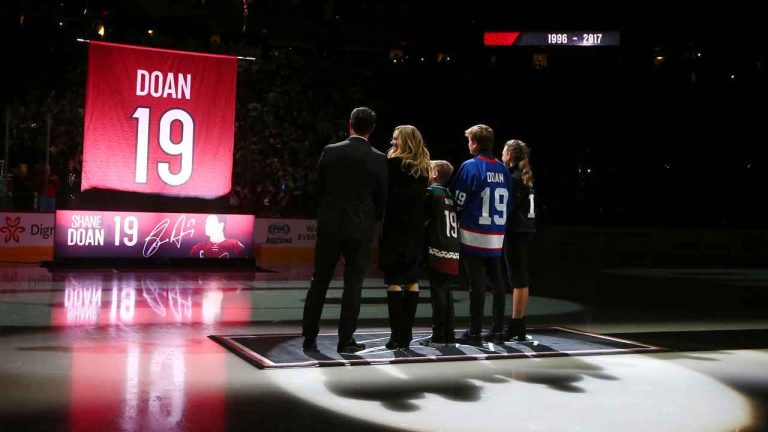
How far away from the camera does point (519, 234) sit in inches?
304

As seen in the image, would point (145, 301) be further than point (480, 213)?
Yes

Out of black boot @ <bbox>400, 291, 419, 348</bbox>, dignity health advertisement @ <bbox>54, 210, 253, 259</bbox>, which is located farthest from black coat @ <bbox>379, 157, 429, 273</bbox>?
dignity health advertisement @ <bbox>54, 210, 253, 259</bbox>

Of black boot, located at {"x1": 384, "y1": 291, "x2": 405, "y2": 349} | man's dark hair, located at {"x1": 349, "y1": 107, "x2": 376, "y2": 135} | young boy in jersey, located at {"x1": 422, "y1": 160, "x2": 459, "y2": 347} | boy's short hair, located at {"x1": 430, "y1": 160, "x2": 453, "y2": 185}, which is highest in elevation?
man's dark hair, located at {"x1": 349, "y1": 107, "x2": 376, "y2": 135}

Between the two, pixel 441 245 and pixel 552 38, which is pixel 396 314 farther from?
pixel 552 38

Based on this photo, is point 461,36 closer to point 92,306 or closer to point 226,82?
point 226,82

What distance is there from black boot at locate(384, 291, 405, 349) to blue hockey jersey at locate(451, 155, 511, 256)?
2.57 ft

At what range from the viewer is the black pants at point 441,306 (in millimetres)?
7219

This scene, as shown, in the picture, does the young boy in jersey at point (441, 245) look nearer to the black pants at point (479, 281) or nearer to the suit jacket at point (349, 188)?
the black pants at point (479, 281)

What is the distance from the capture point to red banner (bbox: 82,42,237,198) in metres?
13.9

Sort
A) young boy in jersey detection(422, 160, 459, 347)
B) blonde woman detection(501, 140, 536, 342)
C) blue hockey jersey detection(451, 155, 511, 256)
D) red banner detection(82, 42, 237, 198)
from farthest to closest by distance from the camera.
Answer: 1. red banner detection(82, 42, 237, 198)
2. blonde woman detection(501, 140, 536, 342)
3. blue hockey jersey detection(451, 155, 511, 256)
4. young boy in jersey detection(422, 160, 459, 347)

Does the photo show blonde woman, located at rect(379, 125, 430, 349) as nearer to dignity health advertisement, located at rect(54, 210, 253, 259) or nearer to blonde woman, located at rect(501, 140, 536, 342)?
blonde woman, located at rect(501, 140, 536, 342)

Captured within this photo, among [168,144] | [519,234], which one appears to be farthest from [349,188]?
[168,144]

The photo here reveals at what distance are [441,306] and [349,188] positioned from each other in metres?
1.28

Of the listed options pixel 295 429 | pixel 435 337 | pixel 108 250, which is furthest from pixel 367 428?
pixel 108 250
